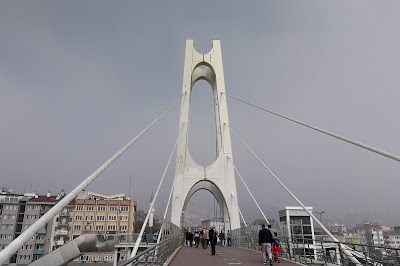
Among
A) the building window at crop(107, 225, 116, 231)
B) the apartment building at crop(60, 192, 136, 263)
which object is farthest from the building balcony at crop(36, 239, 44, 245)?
the building window at crop(107, 225, 116, 231)

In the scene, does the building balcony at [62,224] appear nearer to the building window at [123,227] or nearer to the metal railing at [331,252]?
the building window at [123,227]

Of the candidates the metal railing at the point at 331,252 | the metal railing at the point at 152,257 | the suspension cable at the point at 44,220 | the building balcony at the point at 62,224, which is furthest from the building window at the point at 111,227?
the suspension cable at the point at 44,220

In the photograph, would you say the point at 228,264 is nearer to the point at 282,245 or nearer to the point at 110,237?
the point at 282,245

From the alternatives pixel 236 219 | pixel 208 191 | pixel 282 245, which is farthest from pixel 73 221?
pixel 282 245

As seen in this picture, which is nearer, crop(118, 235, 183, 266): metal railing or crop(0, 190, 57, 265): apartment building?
crop(118, 235, 183, 266): metal railing

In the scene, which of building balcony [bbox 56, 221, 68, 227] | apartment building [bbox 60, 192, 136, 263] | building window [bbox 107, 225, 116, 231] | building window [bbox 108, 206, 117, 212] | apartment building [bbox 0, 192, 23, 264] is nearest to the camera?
apartment building [bbox 0, 192, 23, 264]

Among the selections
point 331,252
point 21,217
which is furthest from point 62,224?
point 331,252

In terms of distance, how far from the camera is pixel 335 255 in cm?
749

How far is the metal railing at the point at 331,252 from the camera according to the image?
5609 millimetres

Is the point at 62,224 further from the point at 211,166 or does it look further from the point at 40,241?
the point at 211,166

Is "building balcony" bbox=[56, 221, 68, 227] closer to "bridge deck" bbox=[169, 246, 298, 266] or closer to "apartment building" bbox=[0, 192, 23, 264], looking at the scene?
"apartment building" bbox=[0, 192, 23, 264]

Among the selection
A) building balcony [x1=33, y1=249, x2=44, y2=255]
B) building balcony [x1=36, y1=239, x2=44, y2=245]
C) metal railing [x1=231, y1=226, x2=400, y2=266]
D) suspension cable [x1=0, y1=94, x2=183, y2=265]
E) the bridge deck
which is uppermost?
suspension cable [x1=0, y1=94, x2=183, y2=265]

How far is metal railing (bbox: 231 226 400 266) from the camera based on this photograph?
5.61m

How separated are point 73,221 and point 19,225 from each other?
8.21 m
